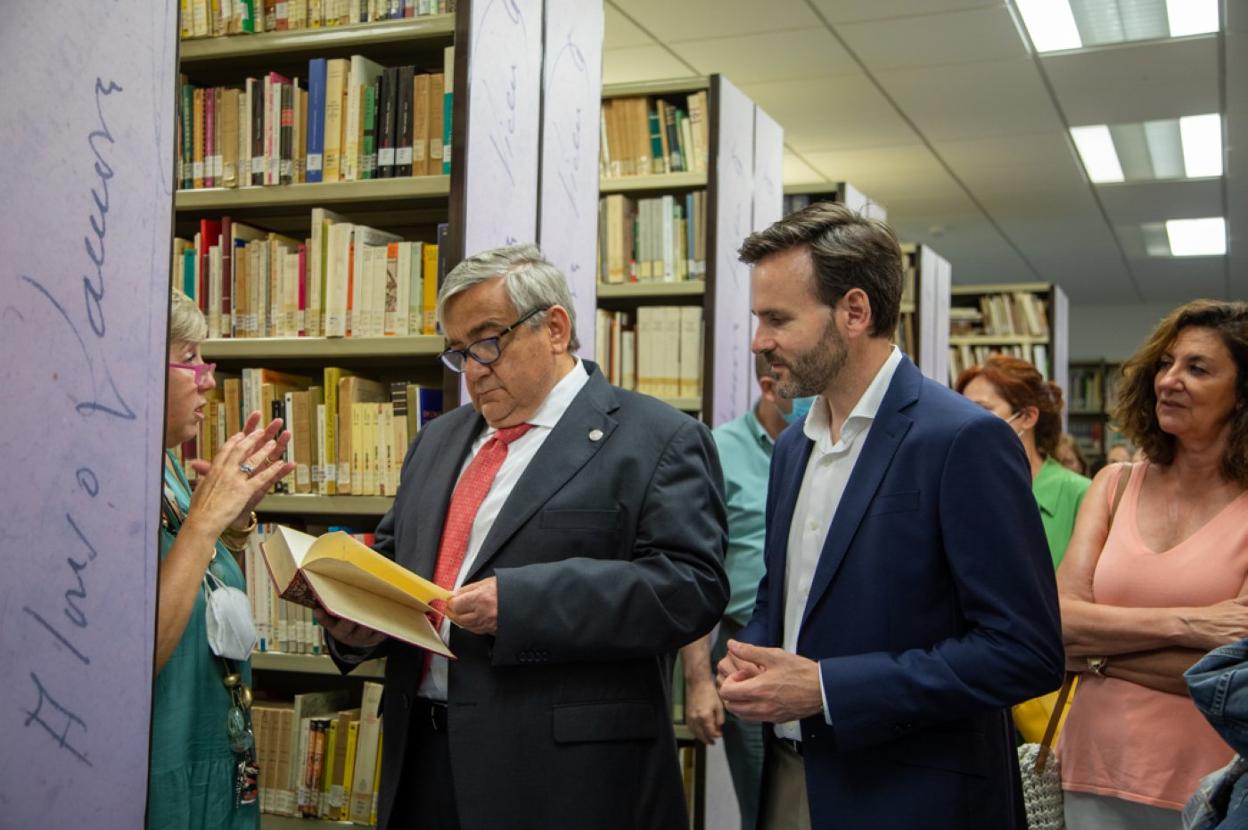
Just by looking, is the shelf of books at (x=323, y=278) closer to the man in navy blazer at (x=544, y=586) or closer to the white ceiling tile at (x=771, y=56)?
the man in navy blazer at (x=544, y=586)

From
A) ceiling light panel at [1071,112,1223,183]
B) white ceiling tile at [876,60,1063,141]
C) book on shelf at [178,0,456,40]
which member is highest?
white ceiling tile at [876,60,1063,141]

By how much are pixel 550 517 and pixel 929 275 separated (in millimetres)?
5851

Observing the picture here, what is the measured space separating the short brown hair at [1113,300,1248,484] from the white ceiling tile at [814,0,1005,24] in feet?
11.2

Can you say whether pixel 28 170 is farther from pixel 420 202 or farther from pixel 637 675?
pixel 420 202

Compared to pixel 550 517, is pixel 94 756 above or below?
below

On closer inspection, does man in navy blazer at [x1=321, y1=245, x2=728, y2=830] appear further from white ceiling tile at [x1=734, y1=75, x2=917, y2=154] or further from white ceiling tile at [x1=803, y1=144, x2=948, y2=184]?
white ceiling tile at [x1=803, y1=144, x2=948, y2=184]

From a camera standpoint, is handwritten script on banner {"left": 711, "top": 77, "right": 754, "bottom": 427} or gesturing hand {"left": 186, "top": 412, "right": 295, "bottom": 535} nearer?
gesturing hand {"left": 186, "top": 412, "right": 295, "bottom": 535}

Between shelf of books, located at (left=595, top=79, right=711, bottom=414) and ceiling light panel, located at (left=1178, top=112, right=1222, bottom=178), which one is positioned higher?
ceiling light panel, located at (left=1178, top=112, right=1222, bottom=178)

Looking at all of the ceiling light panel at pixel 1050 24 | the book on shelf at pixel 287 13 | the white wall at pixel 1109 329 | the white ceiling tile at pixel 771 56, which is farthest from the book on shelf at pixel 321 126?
the white wall at pixel 1109 329

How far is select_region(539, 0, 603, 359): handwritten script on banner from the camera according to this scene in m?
3.05

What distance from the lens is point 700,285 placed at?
4379 mm

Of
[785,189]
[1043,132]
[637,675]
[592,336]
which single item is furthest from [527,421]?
[1043,132]

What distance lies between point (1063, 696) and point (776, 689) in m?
0.87

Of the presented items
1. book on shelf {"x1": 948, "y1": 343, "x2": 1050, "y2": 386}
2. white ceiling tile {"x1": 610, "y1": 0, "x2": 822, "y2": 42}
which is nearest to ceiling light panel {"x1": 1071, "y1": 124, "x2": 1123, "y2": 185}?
book on shelf {"x1": 948, "y1": 343, "x2": 1050, "y2": 386}
